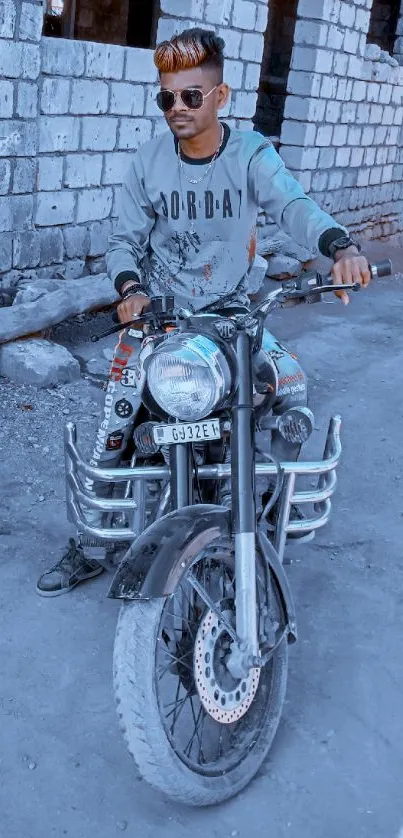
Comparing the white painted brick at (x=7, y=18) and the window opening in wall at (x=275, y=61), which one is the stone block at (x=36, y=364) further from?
the window opening in wall at (x=275, y=61)

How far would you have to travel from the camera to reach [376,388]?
5.82 meters

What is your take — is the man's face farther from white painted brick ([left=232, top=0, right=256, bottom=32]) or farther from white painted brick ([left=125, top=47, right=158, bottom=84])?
white painted brick ([left=232, top=0, right=256, bottom=32])

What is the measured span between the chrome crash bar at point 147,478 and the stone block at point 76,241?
12.4 ft

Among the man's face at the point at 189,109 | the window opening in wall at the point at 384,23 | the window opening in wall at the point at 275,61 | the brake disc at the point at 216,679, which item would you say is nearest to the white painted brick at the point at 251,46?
the man's face at the point at 189,109

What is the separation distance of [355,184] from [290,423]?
8.27 m

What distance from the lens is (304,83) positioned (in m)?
8.73

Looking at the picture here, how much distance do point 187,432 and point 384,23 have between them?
1478 cm

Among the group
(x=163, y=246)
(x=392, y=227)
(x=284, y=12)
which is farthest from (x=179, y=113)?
(x=284, y=12)

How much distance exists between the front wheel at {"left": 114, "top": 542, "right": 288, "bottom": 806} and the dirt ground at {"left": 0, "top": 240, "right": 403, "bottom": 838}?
125 mm

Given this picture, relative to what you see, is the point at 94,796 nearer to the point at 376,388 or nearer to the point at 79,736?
the point at 79,736

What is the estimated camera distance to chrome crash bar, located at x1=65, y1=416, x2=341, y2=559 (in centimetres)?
238

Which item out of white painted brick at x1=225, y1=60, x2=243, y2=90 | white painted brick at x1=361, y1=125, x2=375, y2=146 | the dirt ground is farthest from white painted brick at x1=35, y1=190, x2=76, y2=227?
white painted brick at x1=361, y1=125, x2=375, y2=146

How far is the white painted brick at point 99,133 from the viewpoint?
6.18 metres

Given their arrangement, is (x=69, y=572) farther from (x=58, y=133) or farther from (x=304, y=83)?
(x=304, y=83)
